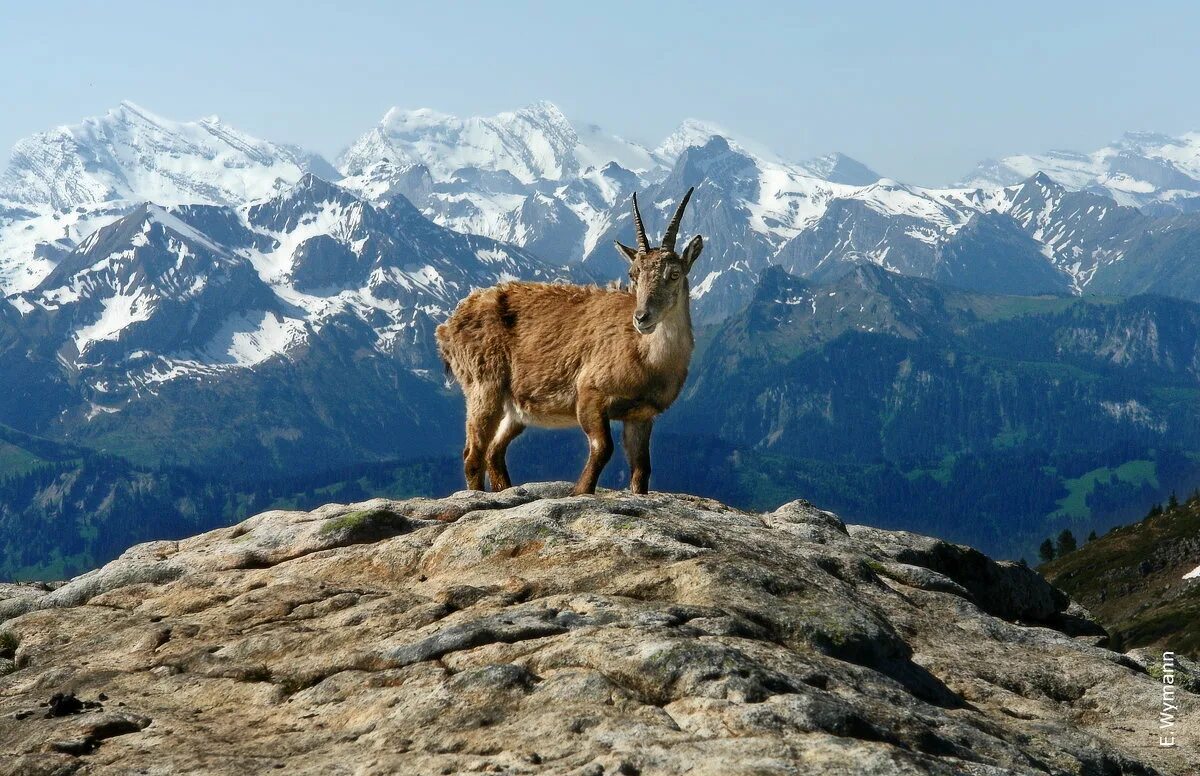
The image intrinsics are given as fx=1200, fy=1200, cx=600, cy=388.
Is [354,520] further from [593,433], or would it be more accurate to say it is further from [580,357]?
[580,357]

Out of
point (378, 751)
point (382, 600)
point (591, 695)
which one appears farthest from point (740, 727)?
point (382, 600)

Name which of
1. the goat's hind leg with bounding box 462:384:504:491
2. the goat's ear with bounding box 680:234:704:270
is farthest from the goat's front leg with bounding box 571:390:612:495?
the goat's ear with bounding box 680:234:704:270

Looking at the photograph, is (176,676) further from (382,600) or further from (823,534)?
(823,534)

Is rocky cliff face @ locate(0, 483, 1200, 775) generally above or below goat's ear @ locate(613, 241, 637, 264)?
below

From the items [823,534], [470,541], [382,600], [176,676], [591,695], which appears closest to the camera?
[591,695]

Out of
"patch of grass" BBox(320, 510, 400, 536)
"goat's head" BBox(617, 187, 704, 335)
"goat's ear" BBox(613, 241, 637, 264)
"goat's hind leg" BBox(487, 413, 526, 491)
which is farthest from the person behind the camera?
"goat's hind leg" BBox(487, 413, 526, 491)

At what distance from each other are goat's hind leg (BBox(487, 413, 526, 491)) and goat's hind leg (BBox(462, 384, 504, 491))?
0.18 m

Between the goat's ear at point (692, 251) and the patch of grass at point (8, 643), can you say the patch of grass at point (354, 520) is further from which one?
the goat's ear at point (692, 251)

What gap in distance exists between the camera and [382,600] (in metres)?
19.9

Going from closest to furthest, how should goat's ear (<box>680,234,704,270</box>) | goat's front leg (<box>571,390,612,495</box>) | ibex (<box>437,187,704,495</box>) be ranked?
goat's front leg (<box>571,390,612,495</box>), ibex (<box>437,187,704,495</box>), goat's ear (<box>680,234,704,270</box>)

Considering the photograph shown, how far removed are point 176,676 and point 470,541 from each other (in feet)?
20.1

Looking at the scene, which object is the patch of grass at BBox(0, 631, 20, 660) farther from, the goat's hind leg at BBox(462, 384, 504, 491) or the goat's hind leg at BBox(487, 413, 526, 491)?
the goat's hind leg at BBox(487, 413, 526, 491)

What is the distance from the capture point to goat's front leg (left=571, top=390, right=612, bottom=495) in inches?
1095

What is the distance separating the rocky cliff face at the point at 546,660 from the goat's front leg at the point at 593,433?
1.81 meters
